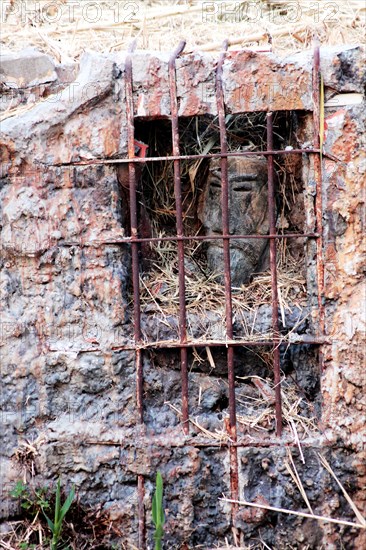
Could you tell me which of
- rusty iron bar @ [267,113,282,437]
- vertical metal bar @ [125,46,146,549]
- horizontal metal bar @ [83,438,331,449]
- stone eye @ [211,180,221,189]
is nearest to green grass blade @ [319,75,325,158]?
rusty iron bar @ [267,113,282,437]

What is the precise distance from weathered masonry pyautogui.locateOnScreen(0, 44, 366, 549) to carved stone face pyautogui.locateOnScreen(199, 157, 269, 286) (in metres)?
0.13

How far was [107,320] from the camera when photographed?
2.97 metres

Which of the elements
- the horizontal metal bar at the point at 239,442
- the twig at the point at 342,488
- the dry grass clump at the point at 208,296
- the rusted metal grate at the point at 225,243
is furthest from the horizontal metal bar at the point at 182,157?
the twig at the point at 342,488

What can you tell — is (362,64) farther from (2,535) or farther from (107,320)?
(2,535)

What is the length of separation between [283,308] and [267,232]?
1.49ft

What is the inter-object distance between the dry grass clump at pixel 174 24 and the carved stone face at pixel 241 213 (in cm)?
70

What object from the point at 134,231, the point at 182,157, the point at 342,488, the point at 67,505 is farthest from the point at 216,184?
the point at 67,505

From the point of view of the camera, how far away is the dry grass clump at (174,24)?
3604 millimetres

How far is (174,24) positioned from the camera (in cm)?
394

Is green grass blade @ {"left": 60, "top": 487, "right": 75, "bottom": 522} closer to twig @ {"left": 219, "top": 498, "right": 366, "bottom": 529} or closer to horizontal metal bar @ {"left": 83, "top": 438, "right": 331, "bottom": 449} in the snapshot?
horizontal metal bar @ {"left": 83, "top": 438, "right": 331, "bottom": 449}

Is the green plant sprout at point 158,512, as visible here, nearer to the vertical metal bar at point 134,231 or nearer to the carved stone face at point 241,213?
the vertical metal bar at point 134,231

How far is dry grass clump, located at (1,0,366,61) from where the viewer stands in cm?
360

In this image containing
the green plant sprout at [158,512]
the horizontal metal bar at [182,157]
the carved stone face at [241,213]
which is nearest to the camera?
the green plant sprout at [158,512]

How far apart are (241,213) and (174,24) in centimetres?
149
